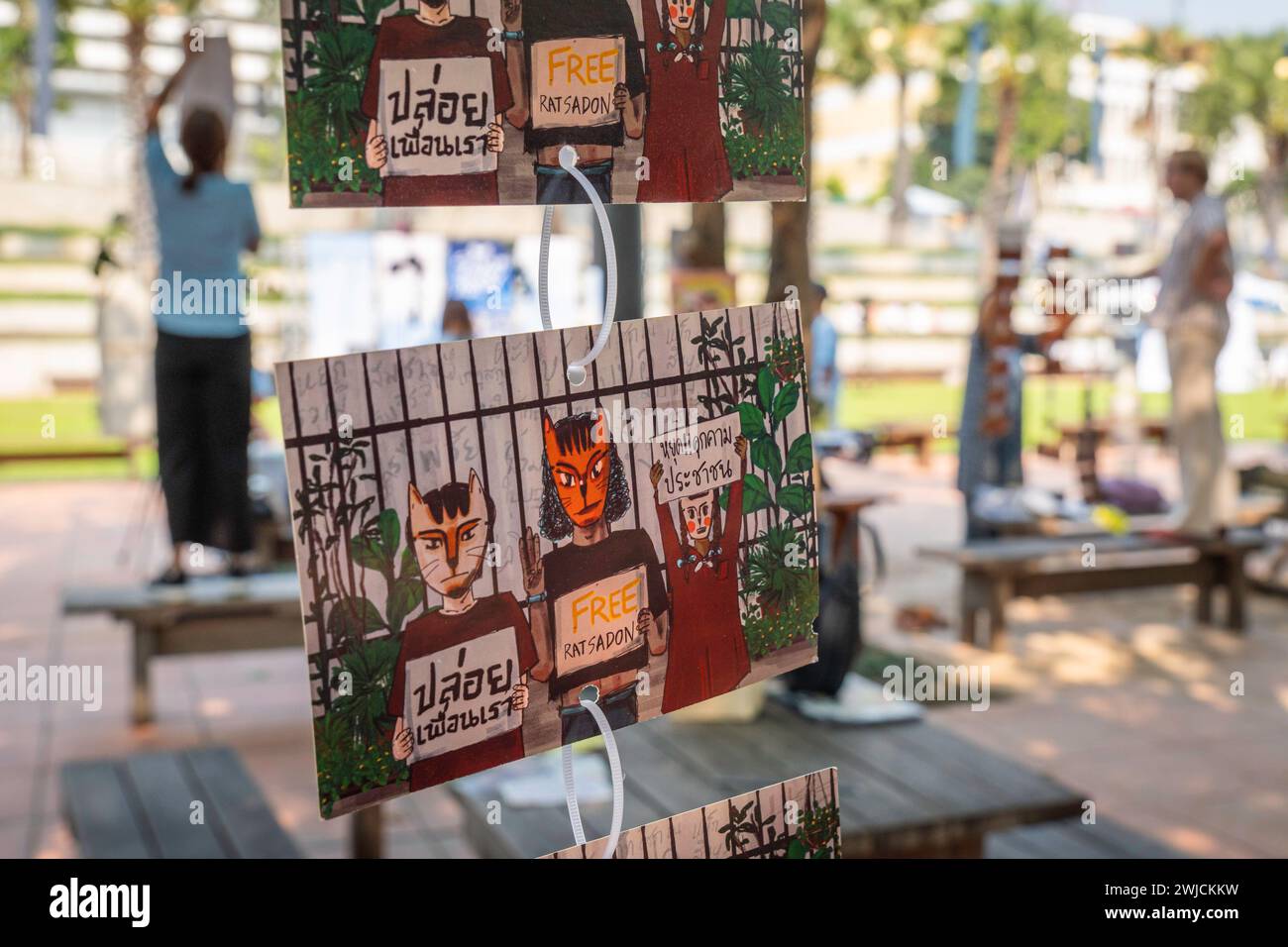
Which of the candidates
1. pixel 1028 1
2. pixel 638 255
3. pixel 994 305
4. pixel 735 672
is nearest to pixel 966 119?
pixel 994 305

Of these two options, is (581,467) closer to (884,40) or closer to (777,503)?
(777,503)

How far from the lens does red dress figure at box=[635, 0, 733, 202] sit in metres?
1.13

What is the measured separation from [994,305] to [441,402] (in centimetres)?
595

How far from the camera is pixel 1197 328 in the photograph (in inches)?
244

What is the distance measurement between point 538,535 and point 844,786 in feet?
6.37

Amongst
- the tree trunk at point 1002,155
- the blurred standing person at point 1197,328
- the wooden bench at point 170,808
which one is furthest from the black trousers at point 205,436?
the tree trunk at point 1002,155

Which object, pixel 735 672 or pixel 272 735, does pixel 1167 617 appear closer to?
pixel 272 735

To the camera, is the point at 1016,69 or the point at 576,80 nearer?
the point at 576,80

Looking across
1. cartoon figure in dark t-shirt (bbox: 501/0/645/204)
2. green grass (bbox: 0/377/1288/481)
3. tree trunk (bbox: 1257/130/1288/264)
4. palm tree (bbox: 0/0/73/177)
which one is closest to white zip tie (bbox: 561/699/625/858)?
cartoon figure in dark t-shirt (bbox: 501/0/645/204)

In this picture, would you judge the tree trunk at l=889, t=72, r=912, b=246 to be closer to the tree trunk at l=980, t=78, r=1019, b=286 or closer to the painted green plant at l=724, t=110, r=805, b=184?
the tree trunk at l=980, t=78, r=1019, b=286

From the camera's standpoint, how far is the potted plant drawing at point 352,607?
957 millimetres

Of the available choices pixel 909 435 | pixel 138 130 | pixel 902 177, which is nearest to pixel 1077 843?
pixel 909 435

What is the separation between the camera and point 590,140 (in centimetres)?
109

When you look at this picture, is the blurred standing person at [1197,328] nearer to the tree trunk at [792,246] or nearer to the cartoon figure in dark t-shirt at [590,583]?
the tree trunk at [792,246]
